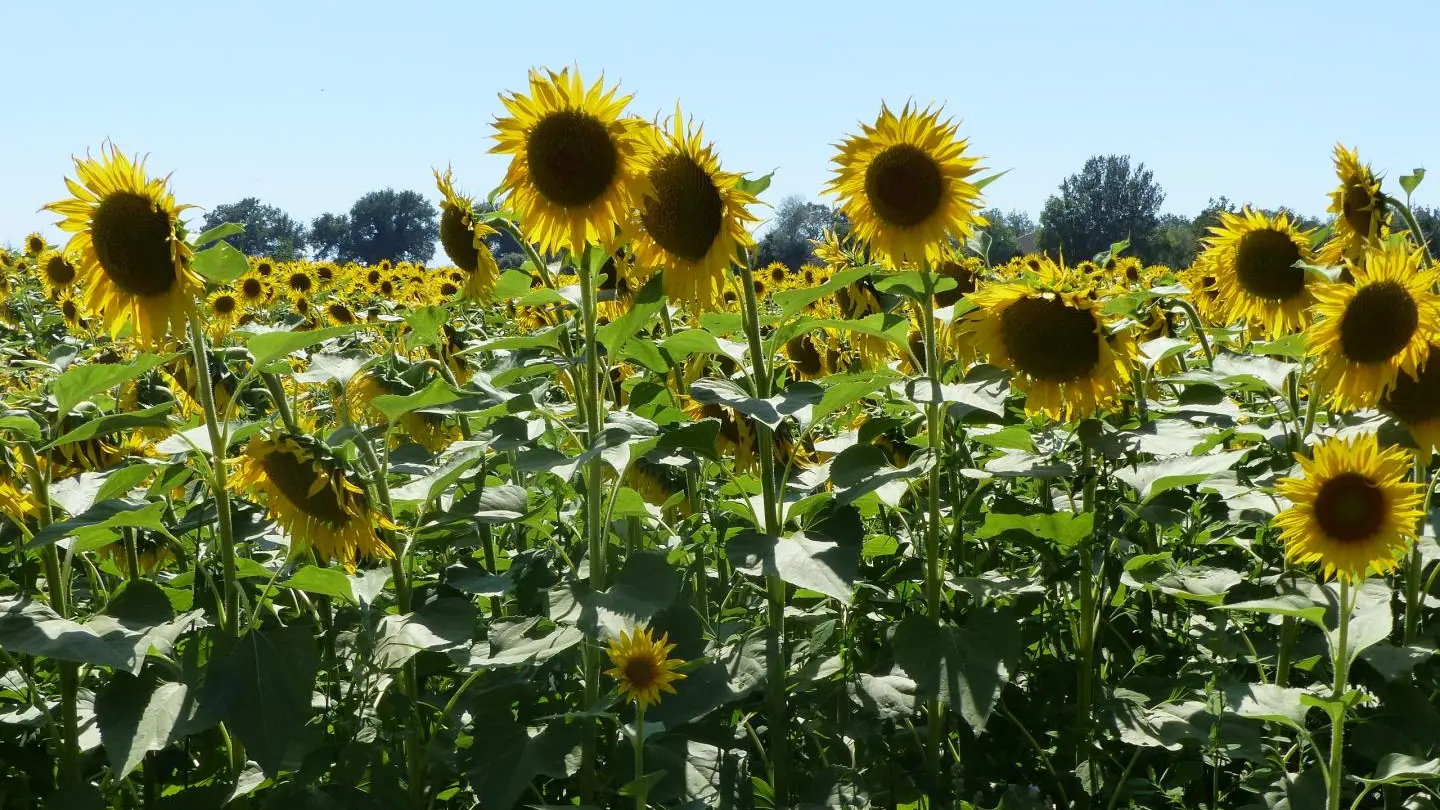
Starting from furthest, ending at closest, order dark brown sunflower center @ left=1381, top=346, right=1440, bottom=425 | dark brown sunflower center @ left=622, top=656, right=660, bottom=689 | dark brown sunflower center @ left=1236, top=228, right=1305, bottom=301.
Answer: dark brown sunflower center @ left=1236, top=228, right=1305, bottom=301
dark brown sunflower center @ left=1381, top=346, right=1440, bottom=425
dark brown sunflower center @ left=622, top=656, right=660, bottom=689

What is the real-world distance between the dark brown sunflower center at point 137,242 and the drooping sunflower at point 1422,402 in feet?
8.78

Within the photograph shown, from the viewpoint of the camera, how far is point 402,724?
2.47 m

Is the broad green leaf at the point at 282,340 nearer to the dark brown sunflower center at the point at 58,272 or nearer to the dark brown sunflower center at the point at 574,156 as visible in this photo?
the dark brown sunflower center at the point at 574,156

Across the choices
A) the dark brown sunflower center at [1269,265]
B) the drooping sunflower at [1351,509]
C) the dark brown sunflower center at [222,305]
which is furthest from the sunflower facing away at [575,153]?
the dark brown sunflower center at [222,305]

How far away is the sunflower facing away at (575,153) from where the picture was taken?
2.59m

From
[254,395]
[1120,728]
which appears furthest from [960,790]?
[254,395]

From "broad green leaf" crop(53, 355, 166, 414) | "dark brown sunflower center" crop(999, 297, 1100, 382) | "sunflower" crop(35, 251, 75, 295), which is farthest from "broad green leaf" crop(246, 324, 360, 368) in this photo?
"sunflower" crop(35, 251, 75, 295)

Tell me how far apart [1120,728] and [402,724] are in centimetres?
155

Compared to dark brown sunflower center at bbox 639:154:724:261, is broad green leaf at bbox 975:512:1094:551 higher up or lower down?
lower down

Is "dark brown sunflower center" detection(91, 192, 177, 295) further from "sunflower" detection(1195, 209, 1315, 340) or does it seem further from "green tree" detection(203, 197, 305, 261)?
"green tree" detection(203, 197, 305, 261)

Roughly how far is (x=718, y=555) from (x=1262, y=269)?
5.84 ft

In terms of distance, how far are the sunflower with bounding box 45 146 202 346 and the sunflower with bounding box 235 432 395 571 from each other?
12.5 inches

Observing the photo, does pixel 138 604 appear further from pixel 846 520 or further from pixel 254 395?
pixel 254 395

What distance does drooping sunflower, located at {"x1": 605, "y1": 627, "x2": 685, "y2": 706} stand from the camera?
2.31m
